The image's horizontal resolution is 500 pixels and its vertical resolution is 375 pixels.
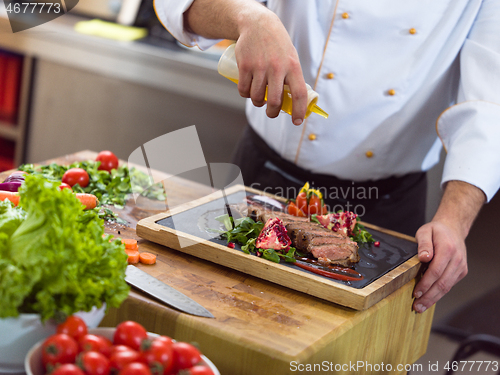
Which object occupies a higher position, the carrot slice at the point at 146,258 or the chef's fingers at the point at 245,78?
the chef's fingers at the point at 245,78

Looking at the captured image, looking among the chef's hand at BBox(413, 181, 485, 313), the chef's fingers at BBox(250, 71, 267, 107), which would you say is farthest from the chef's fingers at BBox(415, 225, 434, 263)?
the chef's fingers at BBox(250, 71, 267, 107)

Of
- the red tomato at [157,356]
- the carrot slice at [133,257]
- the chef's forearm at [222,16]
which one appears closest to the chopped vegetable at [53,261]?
the red tomato at [157,356]

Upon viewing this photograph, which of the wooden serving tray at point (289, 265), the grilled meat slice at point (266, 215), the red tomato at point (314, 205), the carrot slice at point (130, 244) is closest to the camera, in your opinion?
the wooden serving tray at point (289, 265)

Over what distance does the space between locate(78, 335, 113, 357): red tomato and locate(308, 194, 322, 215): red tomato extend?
0.77 meters

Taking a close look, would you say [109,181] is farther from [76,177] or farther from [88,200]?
[88,200]

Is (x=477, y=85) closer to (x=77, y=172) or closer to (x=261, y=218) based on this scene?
(x=261, y=218)

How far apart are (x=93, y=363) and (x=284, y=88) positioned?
69cm

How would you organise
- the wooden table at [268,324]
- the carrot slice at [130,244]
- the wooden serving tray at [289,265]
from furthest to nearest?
the carrot slice at [130,244], the wooden serving tray at [289,265], the wooden table at [268,324]

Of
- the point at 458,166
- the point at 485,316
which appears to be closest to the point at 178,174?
the point at 458,166

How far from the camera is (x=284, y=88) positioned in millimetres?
1114

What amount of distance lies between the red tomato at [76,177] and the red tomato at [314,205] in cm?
61

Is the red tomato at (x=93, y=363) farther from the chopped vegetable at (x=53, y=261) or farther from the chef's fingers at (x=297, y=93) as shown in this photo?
the chef's fingers at (x=297, y=93)

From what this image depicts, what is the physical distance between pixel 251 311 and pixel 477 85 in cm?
87

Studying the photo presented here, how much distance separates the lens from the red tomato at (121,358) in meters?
0.64
